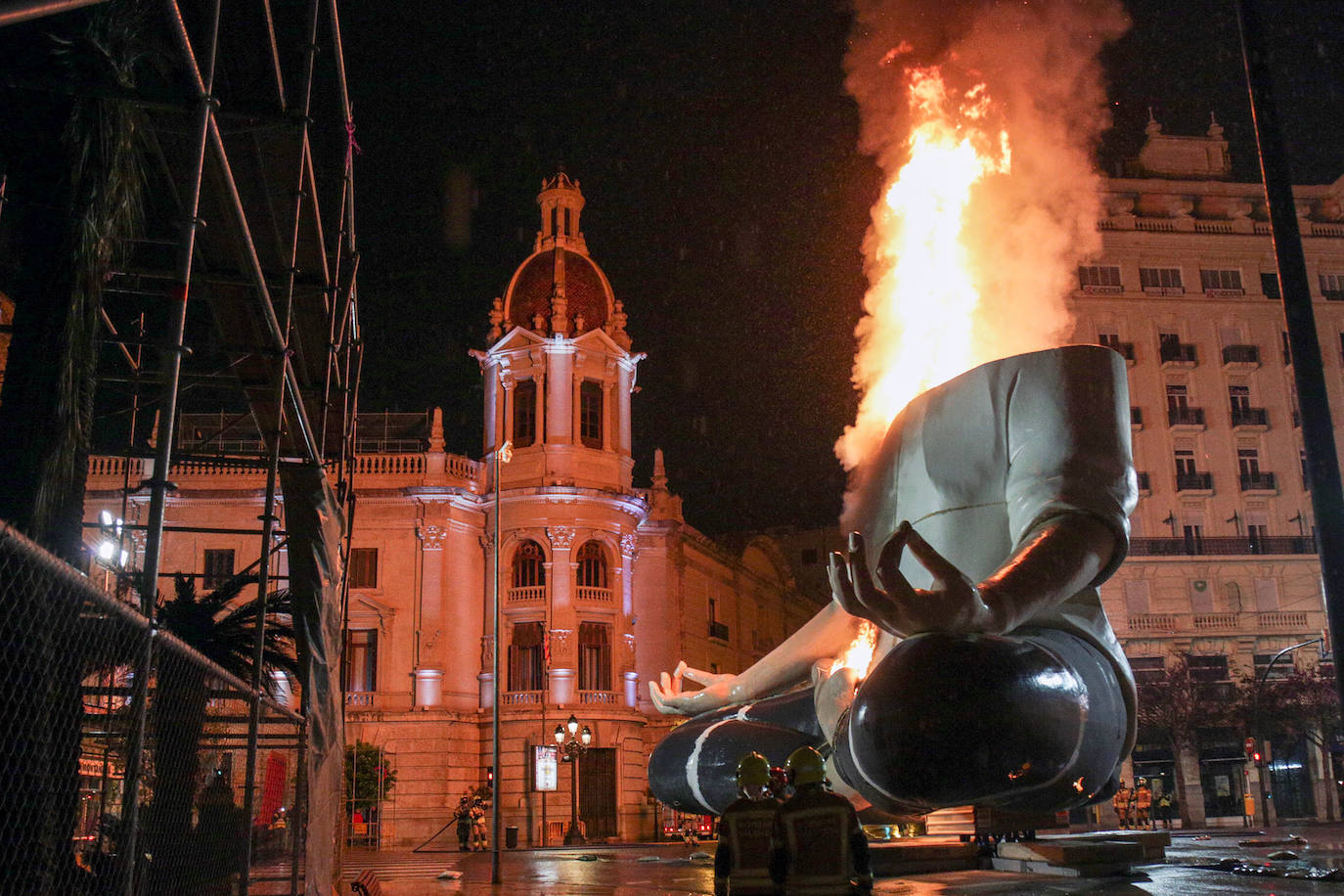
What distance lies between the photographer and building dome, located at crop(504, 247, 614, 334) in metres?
44.7

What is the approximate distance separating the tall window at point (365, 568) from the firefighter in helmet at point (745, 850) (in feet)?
120

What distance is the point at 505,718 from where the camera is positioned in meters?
41.3

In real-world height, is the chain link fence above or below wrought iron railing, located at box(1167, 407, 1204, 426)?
below

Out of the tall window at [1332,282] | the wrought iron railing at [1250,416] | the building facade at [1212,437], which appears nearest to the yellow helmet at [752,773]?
the building facade at [1212,437]

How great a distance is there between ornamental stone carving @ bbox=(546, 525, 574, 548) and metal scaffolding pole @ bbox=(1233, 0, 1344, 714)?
114 ft

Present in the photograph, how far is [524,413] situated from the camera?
44062mm

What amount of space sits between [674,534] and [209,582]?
16.1 meters

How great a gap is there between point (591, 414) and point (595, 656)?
8229 mm

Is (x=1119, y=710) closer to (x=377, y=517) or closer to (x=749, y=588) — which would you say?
(x=377, y=517)

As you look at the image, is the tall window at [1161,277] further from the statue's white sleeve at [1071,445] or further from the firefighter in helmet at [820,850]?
the firefighter in helmet at [820,850]

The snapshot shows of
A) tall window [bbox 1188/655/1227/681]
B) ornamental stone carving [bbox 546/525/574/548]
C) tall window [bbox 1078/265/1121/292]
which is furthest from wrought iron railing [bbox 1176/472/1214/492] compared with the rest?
ornamental stone carving [bbox 546/525/574/548]

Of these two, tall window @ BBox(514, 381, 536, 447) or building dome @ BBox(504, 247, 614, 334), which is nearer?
tall window @ BBox(514, 381, 536, 447)

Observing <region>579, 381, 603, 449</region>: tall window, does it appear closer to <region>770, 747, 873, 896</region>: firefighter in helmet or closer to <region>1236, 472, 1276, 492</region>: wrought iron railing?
<region>1236, 472, 1276, 492</region>: wrought iron railing

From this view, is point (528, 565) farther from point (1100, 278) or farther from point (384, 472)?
point (1100, 278)
